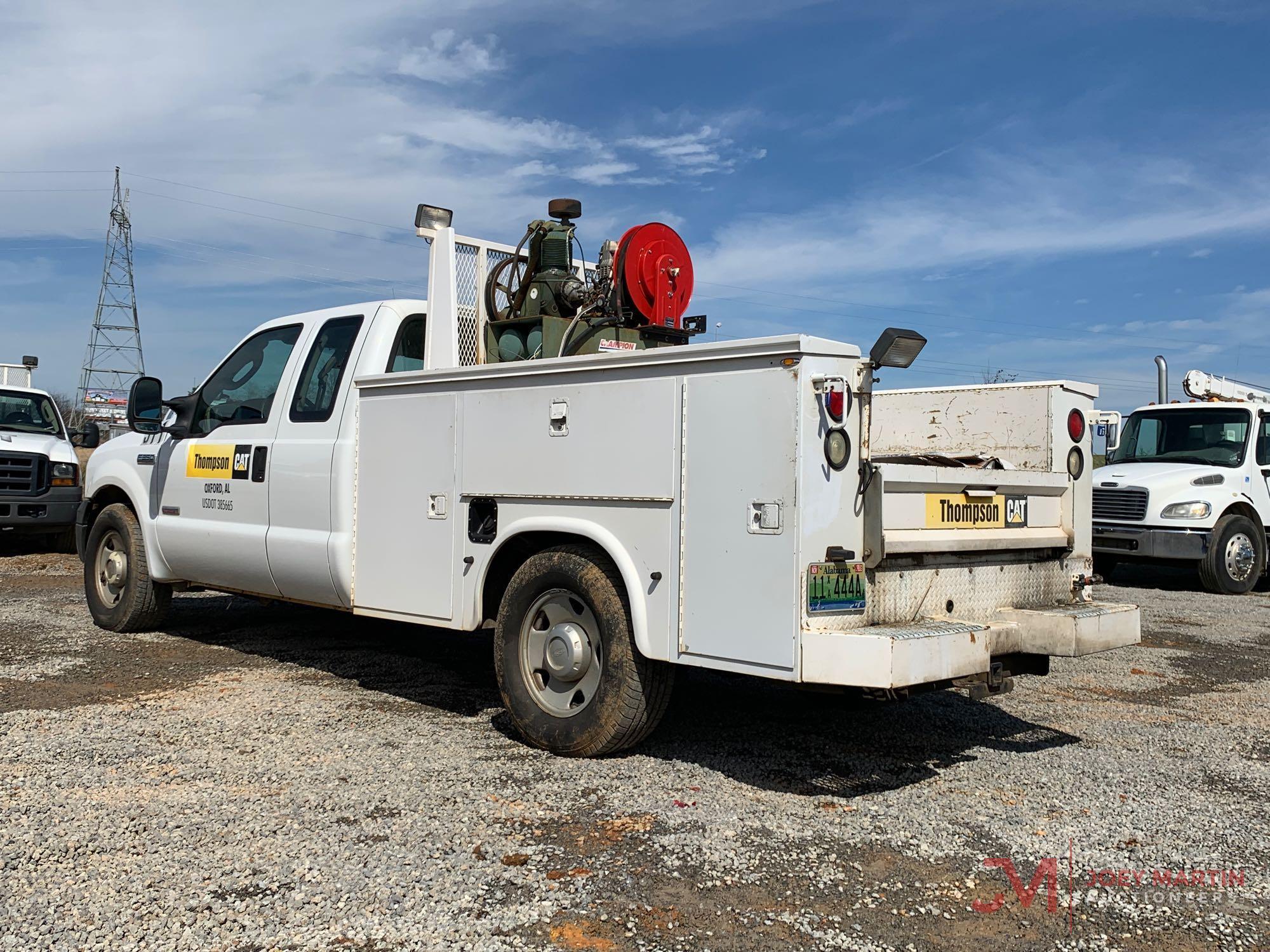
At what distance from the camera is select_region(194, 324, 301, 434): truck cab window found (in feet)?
22.4

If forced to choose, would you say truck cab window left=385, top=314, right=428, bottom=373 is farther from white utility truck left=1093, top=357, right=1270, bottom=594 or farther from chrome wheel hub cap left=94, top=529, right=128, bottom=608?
white utility truck left=1093, top=357, right=1270, bottom=594

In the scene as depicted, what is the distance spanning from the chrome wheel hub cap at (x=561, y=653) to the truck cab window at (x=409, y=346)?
1.93 m

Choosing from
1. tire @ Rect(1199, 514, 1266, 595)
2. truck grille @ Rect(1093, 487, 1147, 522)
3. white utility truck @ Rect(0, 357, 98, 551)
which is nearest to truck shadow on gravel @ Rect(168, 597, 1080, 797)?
white utility truck @ Rect(0, 357, 98, 551)

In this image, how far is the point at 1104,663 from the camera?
7816 millimetres

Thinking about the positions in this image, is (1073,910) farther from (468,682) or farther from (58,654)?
(58,654)

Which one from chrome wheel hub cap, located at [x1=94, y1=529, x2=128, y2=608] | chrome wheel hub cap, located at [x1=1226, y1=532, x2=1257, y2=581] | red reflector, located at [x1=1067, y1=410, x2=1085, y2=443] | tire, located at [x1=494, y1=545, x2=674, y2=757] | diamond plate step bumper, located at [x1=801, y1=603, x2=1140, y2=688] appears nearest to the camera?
diamond plate step bumper, located at [x1=801, y1=603, x2=1140, y2=688]

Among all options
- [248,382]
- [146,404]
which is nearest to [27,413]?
[146,404]

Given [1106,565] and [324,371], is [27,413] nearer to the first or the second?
[324,371]

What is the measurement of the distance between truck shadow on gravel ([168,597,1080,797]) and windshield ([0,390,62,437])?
24.2ft

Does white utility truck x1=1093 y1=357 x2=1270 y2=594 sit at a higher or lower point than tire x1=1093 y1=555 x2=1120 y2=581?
higher

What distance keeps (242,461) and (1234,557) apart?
10956 mm

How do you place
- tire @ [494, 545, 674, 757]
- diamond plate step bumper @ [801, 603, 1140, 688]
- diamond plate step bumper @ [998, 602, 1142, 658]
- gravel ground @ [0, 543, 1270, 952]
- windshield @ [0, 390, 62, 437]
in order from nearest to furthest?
gravel ground @ [0, 543, 1270, 952] < diamond plate step bumper @ [801, 603, 1140, 688] < tire @ [494, 545, 674, 757] < diamond plate step bumper @ [998, 602, 1142, 658] < windshield @ [0, 390, 62, 437]

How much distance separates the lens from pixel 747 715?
5887mm

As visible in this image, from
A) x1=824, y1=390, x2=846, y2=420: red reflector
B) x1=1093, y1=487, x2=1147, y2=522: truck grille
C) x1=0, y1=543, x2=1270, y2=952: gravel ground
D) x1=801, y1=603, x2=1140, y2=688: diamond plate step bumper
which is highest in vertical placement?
x1=824, y1=390, x2=846, y2=420: red reflector
